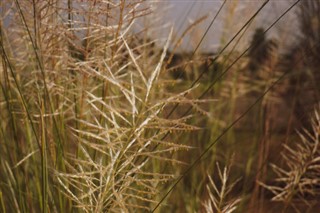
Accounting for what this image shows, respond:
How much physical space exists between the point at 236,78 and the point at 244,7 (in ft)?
1.02

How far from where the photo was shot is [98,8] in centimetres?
81

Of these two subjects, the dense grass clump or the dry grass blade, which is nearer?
the dense grass clump

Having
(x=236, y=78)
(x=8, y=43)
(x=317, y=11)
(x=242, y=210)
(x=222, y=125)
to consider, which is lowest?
(x=242, y=210)

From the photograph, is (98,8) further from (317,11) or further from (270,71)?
(317,11)

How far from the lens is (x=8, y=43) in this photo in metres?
1.41

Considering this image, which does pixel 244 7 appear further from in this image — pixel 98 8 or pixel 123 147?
pixel 123 147

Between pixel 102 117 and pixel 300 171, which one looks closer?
pixel 102 117

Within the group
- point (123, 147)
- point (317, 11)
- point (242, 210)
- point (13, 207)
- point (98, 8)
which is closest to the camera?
point (123, 147)

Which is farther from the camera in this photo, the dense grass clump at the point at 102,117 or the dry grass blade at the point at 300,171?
the dry grass blade at the point at 300,171

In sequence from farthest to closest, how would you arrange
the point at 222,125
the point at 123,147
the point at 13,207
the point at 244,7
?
the point at 244,7 → the point at 222,125 → the point at 13,207 → the point at 123,147

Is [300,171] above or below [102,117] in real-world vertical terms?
below

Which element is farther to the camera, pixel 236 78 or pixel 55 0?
pixel 236 78

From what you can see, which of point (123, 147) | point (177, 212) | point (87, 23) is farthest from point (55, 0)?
point (177, 212)

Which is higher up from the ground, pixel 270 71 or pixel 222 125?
pixel 270 71
